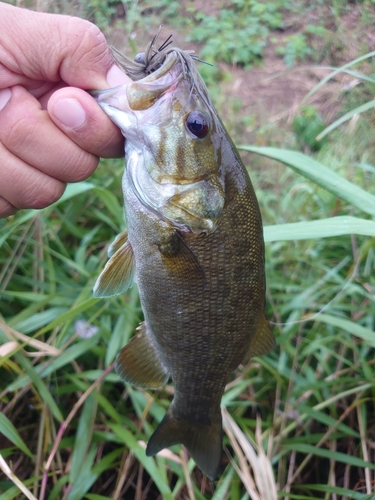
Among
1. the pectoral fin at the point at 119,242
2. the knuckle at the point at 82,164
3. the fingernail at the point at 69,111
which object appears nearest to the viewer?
the fingernail at the point at 69,111

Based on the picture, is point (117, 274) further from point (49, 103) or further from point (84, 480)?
point (84, 480)

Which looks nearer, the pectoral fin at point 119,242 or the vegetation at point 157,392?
the pectoral fin at point 119,242

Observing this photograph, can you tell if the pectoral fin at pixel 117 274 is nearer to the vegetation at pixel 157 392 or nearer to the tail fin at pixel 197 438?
the vegetation at pixel 157 392

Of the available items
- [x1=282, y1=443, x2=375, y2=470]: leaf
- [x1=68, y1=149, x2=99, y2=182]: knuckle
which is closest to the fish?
[x1=68, y1=149, x2=99, y2=182]: knuckle

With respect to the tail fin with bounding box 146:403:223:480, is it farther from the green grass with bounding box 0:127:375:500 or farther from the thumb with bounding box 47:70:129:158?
the thumb with bounding box 47:70:129:158

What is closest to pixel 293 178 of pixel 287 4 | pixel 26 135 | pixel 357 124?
pixel 357 124

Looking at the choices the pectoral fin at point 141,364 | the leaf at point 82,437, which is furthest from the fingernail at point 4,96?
the leaf at point 82,437

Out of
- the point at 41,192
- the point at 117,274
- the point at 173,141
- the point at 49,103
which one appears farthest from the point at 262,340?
the point at 49,103
